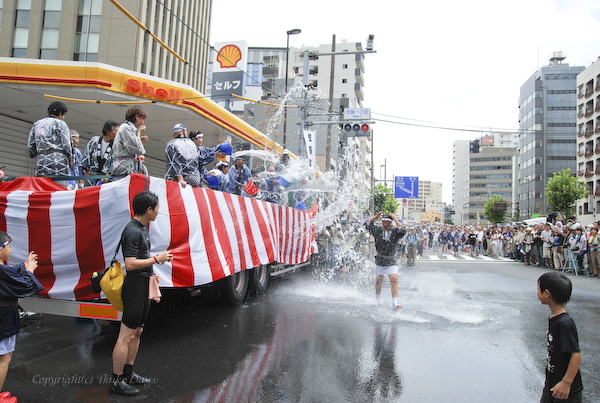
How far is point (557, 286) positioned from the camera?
2676 mm

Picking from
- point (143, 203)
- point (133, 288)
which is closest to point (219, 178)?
point (143, 203)

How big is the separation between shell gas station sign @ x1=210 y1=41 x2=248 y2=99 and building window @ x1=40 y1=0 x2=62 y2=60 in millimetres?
10499

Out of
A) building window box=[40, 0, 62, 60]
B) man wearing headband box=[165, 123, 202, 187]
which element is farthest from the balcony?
man wearing headband box=[165, 123, 202, 187]

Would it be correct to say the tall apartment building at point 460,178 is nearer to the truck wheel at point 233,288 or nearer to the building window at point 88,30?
the building window at point 88,30

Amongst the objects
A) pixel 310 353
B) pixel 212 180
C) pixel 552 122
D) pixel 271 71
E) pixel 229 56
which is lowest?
pixel 310 353

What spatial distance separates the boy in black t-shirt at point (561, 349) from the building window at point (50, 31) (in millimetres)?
25834

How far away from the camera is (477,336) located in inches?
232

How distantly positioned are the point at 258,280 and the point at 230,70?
40.0 ft

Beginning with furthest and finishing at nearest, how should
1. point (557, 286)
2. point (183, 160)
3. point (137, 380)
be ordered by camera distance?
point (183, 160), point (137, 380), point (557, 286)

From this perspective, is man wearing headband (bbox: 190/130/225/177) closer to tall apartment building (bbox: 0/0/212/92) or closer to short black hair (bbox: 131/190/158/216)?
short black hair (bbox: 131/190/158/216)

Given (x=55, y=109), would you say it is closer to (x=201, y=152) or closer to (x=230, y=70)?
(x=201, y=152)

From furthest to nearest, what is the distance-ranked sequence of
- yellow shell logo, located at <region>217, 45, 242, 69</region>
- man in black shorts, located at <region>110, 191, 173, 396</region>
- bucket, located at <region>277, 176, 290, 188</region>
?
yellow shell logo, located at <region>217, 45, 242, 69</region> → bucket, located at <region>277, 176, 290, 188</region> → man in black shorts, located at <region>110, 191, 173, 396</region>

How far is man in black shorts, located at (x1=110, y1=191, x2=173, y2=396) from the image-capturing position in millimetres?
3547

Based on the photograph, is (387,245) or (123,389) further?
(387,245)
